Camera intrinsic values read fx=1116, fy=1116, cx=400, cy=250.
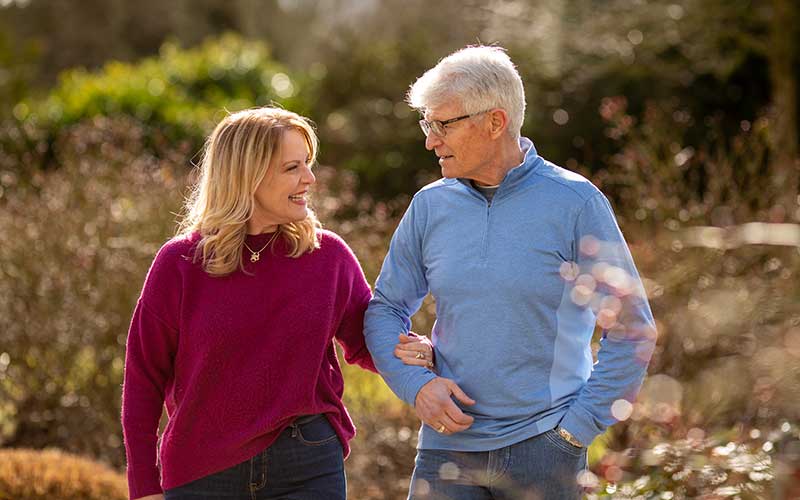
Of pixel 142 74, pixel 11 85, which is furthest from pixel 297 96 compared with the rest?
pixel 11 85

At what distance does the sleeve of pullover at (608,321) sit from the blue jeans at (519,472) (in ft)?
0.25

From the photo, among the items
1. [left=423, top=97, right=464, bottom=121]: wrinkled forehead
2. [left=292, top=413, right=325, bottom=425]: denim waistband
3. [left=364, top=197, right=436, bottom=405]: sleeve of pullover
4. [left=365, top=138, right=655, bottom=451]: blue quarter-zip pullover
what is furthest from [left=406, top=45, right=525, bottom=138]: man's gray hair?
[left=292, top=413, right=325, bottom=425]: denim waistband

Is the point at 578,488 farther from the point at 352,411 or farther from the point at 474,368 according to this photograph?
the point at 352,411

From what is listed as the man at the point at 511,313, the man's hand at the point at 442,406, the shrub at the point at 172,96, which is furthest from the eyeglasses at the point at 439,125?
the shrub at the point at 172,96

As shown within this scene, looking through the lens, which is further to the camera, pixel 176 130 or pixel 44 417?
pixel 176 130

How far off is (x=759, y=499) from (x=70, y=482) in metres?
2.72

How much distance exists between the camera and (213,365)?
2.90 meters

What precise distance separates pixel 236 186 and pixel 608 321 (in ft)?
3.40

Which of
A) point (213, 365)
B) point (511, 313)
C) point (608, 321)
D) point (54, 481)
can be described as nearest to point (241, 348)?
point (213, 365)

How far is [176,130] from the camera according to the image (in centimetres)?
1175

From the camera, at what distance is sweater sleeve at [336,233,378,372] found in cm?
313

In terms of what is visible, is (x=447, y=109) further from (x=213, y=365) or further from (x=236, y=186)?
(x=213, y=365)

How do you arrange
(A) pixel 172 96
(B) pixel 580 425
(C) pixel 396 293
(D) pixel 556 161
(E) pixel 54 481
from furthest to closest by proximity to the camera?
(A) pixel 172 96 → (D) pixel 556 161 → (E) pixel 54 481 → (C) pixel 396 293 → (B) pixel 580 425

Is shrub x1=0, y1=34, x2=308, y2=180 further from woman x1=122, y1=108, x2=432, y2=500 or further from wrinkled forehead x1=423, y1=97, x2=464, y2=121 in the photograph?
wrinkled forehead x1=423, y1=97, x2=464, y2=121
